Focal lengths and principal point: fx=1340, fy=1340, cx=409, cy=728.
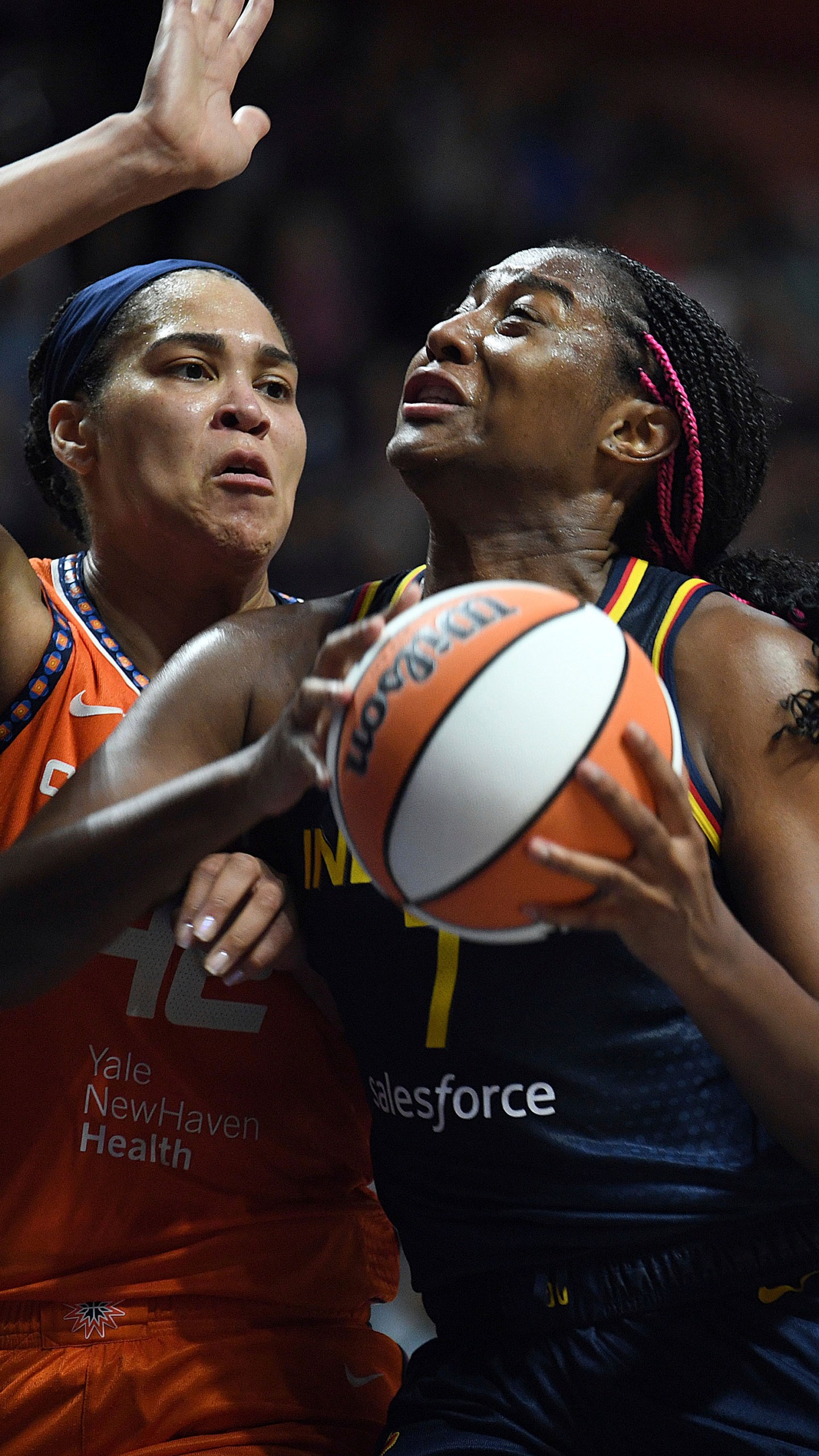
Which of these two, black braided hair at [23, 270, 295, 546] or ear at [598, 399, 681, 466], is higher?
ear at [598, 399, 681, 466]

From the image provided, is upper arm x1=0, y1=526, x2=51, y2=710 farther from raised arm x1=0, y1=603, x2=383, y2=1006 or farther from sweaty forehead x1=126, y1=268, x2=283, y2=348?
sweaty forehead x1=126, y1=268, x2=283, y2=348

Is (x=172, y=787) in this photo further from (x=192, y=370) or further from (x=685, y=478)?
(x=192, y=370)

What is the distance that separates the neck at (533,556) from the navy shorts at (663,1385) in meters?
1.22

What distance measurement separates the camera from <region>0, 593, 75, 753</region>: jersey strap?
2.68 m

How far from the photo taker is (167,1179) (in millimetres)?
2535

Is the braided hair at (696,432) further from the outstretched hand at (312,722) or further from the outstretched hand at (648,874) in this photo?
the outstretched hand at (312,722)

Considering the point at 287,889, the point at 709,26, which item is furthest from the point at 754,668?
the point at 709,26

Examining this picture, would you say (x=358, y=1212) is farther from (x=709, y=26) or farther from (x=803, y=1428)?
(x=709, y=26)

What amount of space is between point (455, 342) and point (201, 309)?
2.59ft

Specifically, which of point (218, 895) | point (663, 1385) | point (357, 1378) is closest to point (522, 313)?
point (218, 895)

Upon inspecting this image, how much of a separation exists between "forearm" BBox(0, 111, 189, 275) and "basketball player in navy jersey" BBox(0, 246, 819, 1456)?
2.01 feet

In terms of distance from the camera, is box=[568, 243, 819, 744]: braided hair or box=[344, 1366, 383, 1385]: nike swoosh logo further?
box=[568, 243, 819, 744]: braided hair

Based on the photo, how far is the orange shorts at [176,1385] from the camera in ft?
7.68

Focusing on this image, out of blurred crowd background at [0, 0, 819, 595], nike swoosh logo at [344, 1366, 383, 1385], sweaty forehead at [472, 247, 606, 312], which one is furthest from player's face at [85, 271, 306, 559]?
blurred crowd background at [0, 0, 819, 595]
